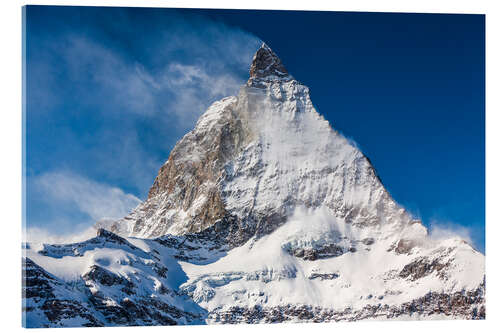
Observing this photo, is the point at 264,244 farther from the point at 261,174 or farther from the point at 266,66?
the point at 266,66

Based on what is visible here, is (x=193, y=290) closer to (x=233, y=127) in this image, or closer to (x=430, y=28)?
(x=233, y=127)

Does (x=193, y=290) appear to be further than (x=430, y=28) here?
Yes

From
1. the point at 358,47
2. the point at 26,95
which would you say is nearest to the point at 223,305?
the point at 358,47

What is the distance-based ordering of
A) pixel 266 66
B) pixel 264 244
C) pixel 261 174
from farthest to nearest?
pixel 261 174, pixel 264 244, pixel 266 66

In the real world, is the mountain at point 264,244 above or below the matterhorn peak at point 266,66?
below

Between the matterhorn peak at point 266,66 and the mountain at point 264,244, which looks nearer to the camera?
the matterhorn peak at point 266,66

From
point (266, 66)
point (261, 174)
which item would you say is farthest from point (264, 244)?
point (266, 66)

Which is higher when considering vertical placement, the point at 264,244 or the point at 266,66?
the point at 266,66
